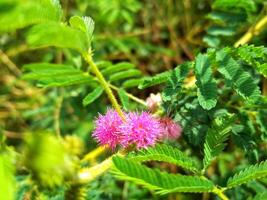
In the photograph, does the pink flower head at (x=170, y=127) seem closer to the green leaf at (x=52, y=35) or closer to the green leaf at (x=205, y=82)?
the green leaf at (x=205, y=82)

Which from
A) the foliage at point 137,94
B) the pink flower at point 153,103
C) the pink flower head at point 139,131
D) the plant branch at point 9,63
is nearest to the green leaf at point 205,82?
the foliage at point 137,94

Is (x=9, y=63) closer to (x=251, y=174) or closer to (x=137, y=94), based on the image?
(x=137, y=94)

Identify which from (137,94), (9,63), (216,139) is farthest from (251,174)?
(9,63)

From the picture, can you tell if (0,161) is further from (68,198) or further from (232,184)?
(232,184)

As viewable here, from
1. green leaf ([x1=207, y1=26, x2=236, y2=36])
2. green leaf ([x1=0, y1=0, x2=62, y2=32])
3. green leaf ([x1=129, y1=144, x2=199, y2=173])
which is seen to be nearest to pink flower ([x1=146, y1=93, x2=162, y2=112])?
green leaf ([x1=129, y1=144, x2=199, y2=173])

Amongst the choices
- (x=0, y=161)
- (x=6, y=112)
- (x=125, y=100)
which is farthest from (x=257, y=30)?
(x=6, y=112)

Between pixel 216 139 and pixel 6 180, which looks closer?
pixel 6 180
